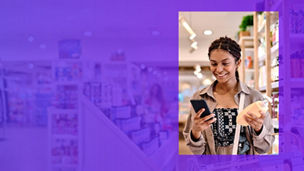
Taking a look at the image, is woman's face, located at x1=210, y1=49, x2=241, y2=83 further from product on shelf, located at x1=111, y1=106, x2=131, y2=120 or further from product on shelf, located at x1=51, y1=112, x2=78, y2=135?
product on shelf, located at x1=51, y1=112, x2=78, y2=135

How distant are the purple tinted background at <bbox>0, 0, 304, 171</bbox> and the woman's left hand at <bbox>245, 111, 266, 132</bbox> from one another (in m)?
0.17

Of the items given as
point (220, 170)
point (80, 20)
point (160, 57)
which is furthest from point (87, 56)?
point (220, 170)

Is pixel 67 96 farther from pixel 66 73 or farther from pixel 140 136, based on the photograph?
pixel 140 136

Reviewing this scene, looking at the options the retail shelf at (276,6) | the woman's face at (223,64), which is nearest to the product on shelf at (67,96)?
the woman's face at (223,64)

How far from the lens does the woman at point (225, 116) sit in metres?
1.44

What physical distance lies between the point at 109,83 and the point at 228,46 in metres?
0.87

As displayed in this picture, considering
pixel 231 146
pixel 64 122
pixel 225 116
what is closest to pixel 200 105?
pixel 225 116

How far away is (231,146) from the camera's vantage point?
1.48 metres

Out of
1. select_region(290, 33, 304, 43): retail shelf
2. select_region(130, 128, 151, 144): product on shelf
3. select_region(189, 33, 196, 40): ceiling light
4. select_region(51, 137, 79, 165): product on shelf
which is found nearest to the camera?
select_region(290, 33, 304, 43): retail shelf

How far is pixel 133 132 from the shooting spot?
6.16 ft

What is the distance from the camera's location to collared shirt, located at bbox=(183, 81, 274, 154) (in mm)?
1457

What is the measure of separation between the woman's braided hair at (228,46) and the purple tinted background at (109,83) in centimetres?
24

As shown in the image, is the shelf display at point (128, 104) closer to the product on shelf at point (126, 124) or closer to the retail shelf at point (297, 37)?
the product on shelf at point (126, 124)

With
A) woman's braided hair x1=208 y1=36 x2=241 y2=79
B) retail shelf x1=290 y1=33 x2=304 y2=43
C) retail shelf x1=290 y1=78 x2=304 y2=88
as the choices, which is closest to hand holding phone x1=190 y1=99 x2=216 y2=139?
woman's braided hair x1=208 y1=36 x2=241 y2=79
